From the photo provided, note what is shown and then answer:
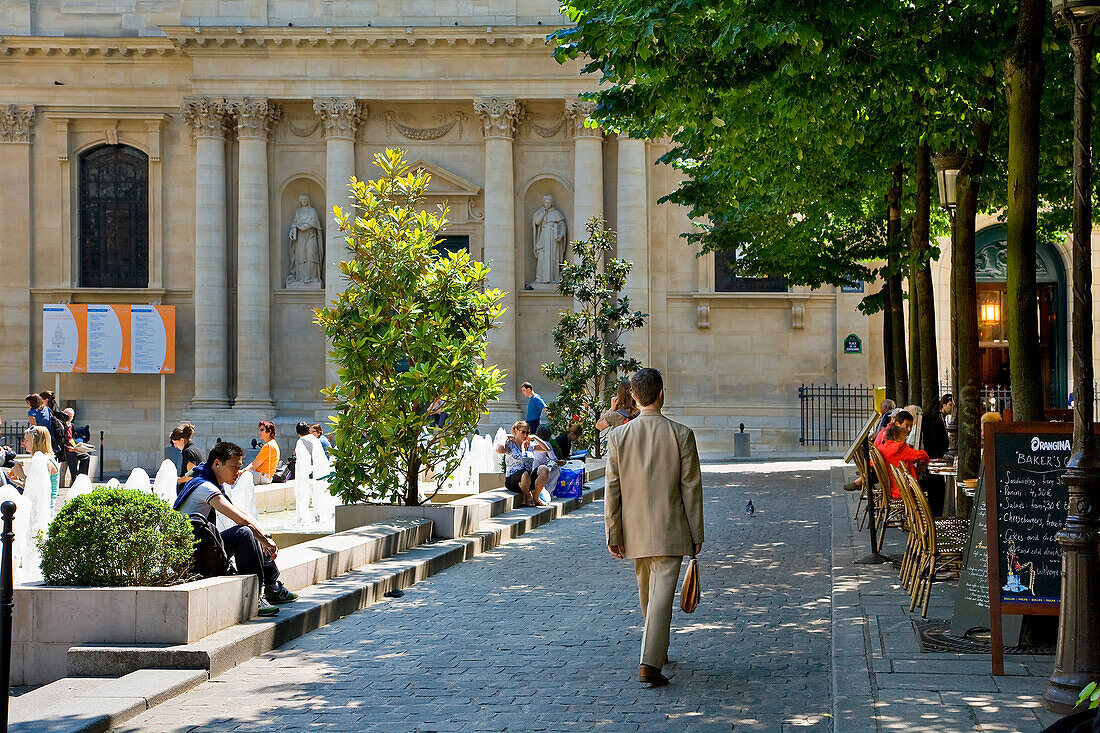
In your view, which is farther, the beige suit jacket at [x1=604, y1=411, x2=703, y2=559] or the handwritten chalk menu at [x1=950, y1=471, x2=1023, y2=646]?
the handwritten chalk menu at [x1=950, y1=471, x2=1023, y2=646]

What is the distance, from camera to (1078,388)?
22.6 ft

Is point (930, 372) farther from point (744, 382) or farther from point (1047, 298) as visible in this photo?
point (1047, 298)

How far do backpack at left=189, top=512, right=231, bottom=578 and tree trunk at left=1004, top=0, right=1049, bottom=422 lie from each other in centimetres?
625

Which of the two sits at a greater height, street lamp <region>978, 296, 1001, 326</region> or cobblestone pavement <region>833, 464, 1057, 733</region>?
street lamp <region>978, 296, 1001, 326</region>

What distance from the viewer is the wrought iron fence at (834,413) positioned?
117 ft

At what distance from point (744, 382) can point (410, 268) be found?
2320 cm

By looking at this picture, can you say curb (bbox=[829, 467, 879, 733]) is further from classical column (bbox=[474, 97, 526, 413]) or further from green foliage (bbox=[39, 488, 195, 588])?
classical column (bbox=[474, 97, 526, 413])

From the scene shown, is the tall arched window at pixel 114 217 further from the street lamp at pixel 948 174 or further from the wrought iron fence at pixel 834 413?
the street lamp at pixel 948 174

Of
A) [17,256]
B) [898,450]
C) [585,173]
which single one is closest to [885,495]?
[898,450]

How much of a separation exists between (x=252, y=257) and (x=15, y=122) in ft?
29.1

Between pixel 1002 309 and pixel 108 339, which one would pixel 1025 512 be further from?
pixel 1002 309

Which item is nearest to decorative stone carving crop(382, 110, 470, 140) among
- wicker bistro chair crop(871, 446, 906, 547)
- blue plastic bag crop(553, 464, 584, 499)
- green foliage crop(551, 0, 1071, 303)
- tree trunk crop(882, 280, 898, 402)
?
tree trunk crop(882, 280, 898, 402)

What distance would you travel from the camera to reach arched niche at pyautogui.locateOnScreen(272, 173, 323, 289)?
37656mm

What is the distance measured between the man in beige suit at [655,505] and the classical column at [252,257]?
A: 29678mm
